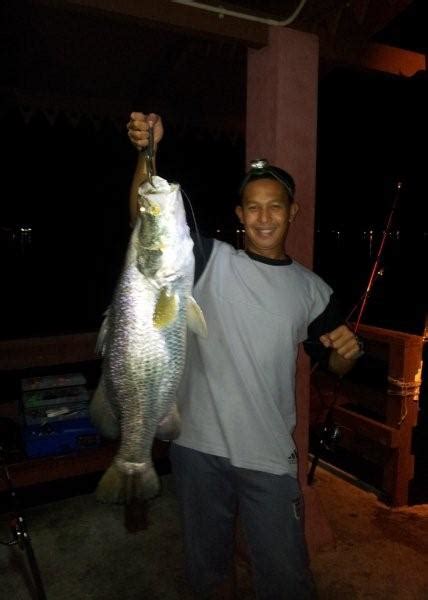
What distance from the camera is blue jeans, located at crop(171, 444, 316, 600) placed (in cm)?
236

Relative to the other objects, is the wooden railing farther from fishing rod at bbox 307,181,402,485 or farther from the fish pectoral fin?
the fish pectoral fin

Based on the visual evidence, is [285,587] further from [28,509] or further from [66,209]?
[66,209]

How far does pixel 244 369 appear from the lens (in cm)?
245

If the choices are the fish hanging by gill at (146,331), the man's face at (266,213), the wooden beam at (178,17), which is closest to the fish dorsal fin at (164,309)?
the fish hanging by gill at (146,331)

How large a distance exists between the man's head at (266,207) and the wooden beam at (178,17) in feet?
3.98

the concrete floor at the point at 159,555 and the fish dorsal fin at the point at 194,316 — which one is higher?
the fish dorsal fin at the point at 194,316

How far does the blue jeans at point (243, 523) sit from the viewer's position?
2.36 metres

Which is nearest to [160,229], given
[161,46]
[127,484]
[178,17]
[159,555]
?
[127,484]

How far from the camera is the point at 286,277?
2611 millimetres

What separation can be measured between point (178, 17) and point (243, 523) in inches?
129

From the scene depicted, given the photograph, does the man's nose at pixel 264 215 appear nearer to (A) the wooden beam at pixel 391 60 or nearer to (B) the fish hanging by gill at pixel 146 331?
(B) the fish hanging by gill at pixel 146 331

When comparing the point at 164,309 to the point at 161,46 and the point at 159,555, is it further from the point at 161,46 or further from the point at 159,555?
the point at 161,46

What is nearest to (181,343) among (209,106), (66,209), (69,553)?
(69,553)

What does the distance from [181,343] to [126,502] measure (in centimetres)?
74
